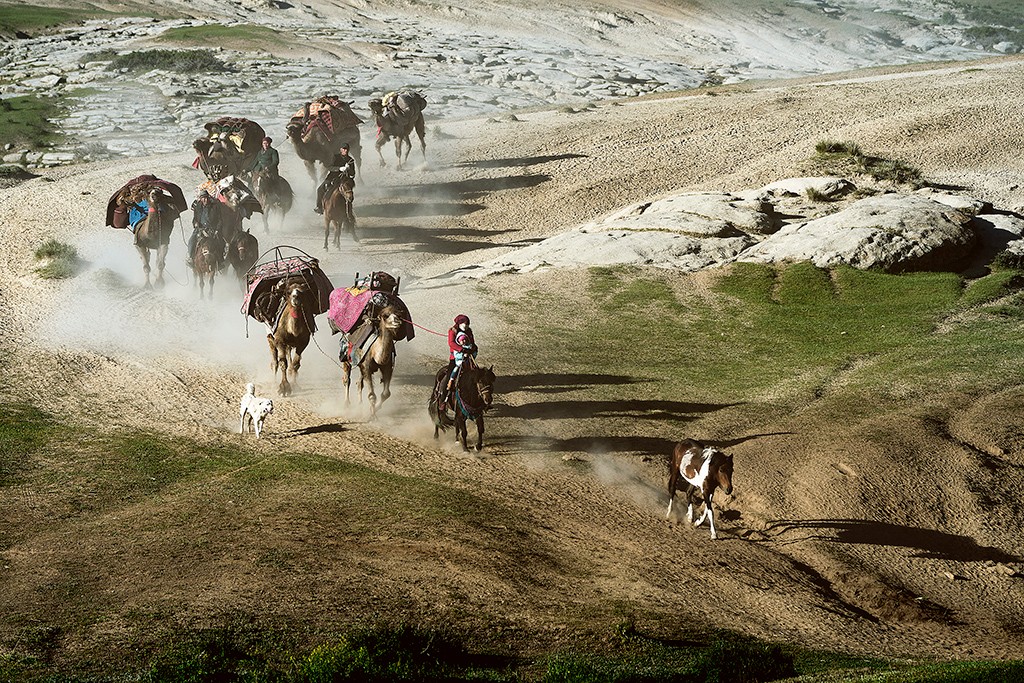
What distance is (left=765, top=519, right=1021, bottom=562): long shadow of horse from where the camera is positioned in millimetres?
16750

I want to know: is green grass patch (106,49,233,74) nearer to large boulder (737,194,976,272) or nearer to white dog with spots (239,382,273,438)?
large boulder (737,194,976,272)

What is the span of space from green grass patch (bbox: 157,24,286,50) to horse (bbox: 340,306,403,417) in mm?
52501

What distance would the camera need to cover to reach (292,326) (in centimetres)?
2197

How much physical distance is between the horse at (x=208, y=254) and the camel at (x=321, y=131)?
429 inches

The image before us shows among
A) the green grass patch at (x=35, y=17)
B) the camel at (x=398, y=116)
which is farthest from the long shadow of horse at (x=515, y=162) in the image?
the green grass patch at (x=35, y=17)

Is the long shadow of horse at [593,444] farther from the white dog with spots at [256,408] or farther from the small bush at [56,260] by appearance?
the small bush at [56,260]

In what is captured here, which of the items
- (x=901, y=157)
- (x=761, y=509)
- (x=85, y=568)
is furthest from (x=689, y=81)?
(x=85, y=568)

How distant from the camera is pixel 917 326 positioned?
28.0 metres

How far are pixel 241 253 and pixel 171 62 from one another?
4028cm

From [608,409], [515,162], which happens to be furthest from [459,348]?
[515,162]

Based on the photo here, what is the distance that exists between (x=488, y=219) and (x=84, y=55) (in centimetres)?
3951

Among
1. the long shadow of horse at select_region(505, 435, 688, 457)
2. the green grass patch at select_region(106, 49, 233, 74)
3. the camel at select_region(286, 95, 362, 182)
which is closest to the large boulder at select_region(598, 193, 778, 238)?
the camel at select_region(286, 95, 362, 182)

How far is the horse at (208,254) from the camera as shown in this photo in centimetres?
2802

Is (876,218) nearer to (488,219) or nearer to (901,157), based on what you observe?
(901,157)
